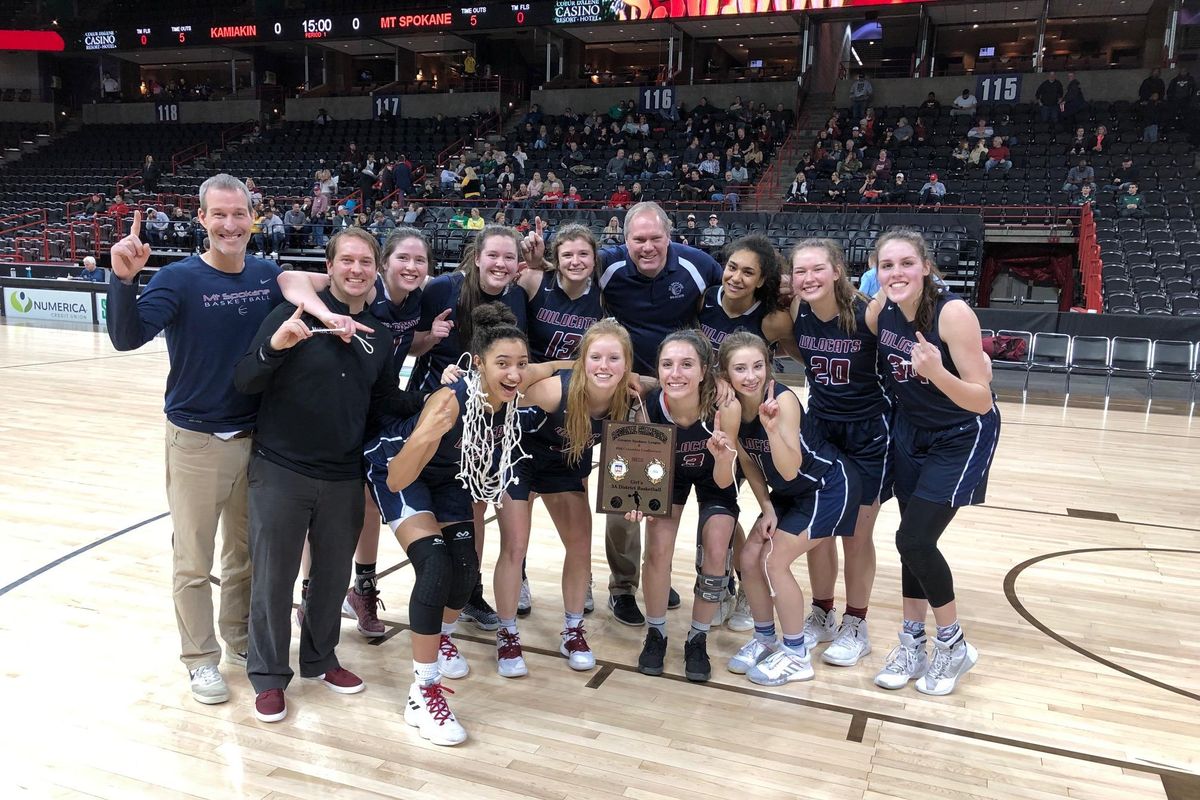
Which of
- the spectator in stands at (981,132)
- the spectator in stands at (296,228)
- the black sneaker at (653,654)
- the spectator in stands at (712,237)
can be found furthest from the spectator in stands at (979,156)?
the black sneaker at (653,654)

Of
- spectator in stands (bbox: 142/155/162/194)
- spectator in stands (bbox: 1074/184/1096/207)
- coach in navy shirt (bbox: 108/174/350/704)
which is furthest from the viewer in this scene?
spectator in stands (bbox: 142/155/162/194)

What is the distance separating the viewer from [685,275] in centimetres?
369

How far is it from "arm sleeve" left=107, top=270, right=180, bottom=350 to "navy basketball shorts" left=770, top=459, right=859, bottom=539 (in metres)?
2.23

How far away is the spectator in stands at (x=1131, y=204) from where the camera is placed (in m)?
13.5

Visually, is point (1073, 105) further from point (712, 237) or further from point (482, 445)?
point (482, 445)

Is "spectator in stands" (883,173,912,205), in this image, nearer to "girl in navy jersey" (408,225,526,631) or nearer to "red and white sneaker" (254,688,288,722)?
"girl in navy jersey" (408,225,526,631)

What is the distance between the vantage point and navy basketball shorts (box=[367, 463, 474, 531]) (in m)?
2.91

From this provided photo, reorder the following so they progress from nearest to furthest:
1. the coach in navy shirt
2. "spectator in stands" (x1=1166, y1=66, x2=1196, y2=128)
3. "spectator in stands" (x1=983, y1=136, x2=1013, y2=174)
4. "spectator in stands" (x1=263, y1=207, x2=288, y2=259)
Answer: the coach in navy shirt < "spectator in stands" (x1=983, y1=136, x2=1013, y2=174) < "spectator in stands" (x1=1166, y1=66, x2=1196, y2=128) < "spectator in stands" (x1=263, y1=207, x2=288, y2=259)

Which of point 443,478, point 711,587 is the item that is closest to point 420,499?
point 443,478

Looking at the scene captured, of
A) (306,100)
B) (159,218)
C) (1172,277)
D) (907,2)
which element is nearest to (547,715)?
(1172,277)

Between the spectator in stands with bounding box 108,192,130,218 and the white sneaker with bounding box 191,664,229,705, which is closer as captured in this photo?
the white sneaker with bounding box 191,664,229,705

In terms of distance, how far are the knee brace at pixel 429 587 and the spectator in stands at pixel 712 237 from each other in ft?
35.8

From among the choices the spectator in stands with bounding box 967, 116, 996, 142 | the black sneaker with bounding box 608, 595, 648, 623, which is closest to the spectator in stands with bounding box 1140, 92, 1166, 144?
the spectator in stands with bounding box 967, 116, 996, 142

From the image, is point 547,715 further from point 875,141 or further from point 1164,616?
point 875,141
